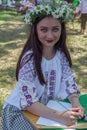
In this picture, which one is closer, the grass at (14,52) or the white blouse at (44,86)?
the white blouse at (44,86)

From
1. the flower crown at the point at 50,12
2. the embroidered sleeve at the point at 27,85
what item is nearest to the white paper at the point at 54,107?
the embroidered sleeve at the point at 27,85

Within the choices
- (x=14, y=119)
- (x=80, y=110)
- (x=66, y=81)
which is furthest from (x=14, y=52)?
(x=80, y=110)

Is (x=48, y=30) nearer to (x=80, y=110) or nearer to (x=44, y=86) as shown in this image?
(x=44, y=86)

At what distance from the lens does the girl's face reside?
257 centimetres

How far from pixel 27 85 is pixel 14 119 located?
0.29 m

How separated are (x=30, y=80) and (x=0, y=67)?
342 centimetres

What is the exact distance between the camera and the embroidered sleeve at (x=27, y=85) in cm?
255

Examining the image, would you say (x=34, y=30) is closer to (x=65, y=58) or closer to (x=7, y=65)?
(x=65, y=58)

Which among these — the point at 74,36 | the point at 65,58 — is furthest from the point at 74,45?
the point at 65,58

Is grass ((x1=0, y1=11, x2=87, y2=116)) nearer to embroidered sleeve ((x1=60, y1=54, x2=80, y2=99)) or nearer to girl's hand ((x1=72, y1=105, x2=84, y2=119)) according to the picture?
embroidered sleeve ((x1=60, y1=54, x2=80, y2=99))

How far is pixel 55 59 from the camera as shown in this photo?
2.74 m

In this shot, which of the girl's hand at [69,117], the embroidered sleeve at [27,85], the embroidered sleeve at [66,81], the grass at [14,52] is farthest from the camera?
the grass at [14,52]

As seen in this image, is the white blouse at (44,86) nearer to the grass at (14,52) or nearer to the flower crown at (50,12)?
the flower crown at (50,12)

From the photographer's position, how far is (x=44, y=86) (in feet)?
8.71
